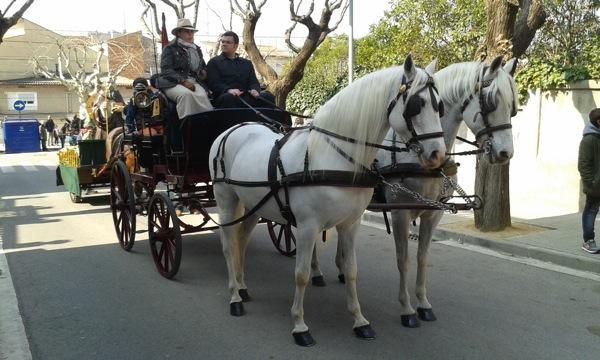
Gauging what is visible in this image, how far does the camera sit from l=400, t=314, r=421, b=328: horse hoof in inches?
171

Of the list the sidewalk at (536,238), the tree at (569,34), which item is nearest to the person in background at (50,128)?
the tree at (569,34)

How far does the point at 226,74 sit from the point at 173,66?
1.91ft

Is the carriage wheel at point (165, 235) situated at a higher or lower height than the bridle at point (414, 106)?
lower

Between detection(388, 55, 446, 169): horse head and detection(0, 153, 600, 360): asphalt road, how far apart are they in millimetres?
1515

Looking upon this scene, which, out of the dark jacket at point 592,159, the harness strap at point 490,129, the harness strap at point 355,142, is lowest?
the dark jacket at point 592,159

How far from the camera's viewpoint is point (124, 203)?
7129 mm

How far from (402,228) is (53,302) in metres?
3.36

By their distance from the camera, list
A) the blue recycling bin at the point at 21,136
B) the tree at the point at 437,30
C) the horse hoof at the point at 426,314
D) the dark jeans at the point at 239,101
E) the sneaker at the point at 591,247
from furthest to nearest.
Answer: the blue recycling bin at the point at 21,136 < the tree at the point at 437,30 < the sneaker at the point at 591,247 < the dark jeans at the point at 239,101 < the horse hoof at the point at 426,314

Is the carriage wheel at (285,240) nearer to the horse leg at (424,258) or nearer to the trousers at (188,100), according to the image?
the trousers at (188,100)

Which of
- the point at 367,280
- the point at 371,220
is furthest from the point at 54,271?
the point at 371,220

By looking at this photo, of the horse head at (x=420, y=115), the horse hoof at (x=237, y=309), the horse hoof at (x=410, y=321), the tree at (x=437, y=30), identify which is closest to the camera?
the horse head at (x=420, y=115)

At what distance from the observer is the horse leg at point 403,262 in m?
4.38

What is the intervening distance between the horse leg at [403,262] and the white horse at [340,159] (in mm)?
441

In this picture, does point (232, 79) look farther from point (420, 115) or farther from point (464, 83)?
point (420, 115)
